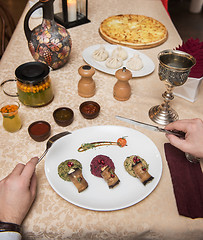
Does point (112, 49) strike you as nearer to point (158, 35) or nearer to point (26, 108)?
point (158, 35)

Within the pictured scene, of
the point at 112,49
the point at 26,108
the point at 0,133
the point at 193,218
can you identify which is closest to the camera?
the point at 193,218

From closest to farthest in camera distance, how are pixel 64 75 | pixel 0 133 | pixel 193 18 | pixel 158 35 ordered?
pixel 0 133, pixel 64 75, pixel 158 35, pixel 193 18

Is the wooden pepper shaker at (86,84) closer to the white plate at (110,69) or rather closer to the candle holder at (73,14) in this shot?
the white plate at (110,69)

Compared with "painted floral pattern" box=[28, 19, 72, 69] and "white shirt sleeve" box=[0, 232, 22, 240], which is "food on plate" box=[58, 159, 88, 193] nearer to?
"white shirt sleeve" box=[0, 232, 22, 240]

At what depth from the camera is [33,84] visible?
0.90 metres

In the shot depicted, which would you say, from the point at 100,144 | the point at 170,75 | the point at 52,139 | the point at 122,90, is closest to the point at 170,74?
the point at 170,75

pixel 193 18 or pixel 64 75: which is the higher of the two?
pixel 64 75

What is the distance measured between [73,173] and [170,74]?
0.47 metres

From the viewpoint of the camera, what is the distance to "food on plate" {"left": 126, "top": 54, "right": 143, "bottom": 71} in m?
1.19

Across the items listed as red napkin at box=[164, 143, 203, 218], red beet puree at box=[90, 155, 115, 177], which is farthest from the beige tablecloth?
red beet puree at box=[90, 155, 115, 177]

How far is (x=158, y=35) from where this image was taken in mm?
1468

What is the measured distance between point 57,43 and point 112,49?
37cm

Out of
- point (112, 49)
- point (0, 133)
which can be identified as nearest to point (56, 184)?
point (0, 133)

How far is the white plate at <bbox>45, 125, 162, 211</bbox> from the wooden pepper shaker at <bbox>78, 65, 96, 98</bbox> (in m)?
0.23
